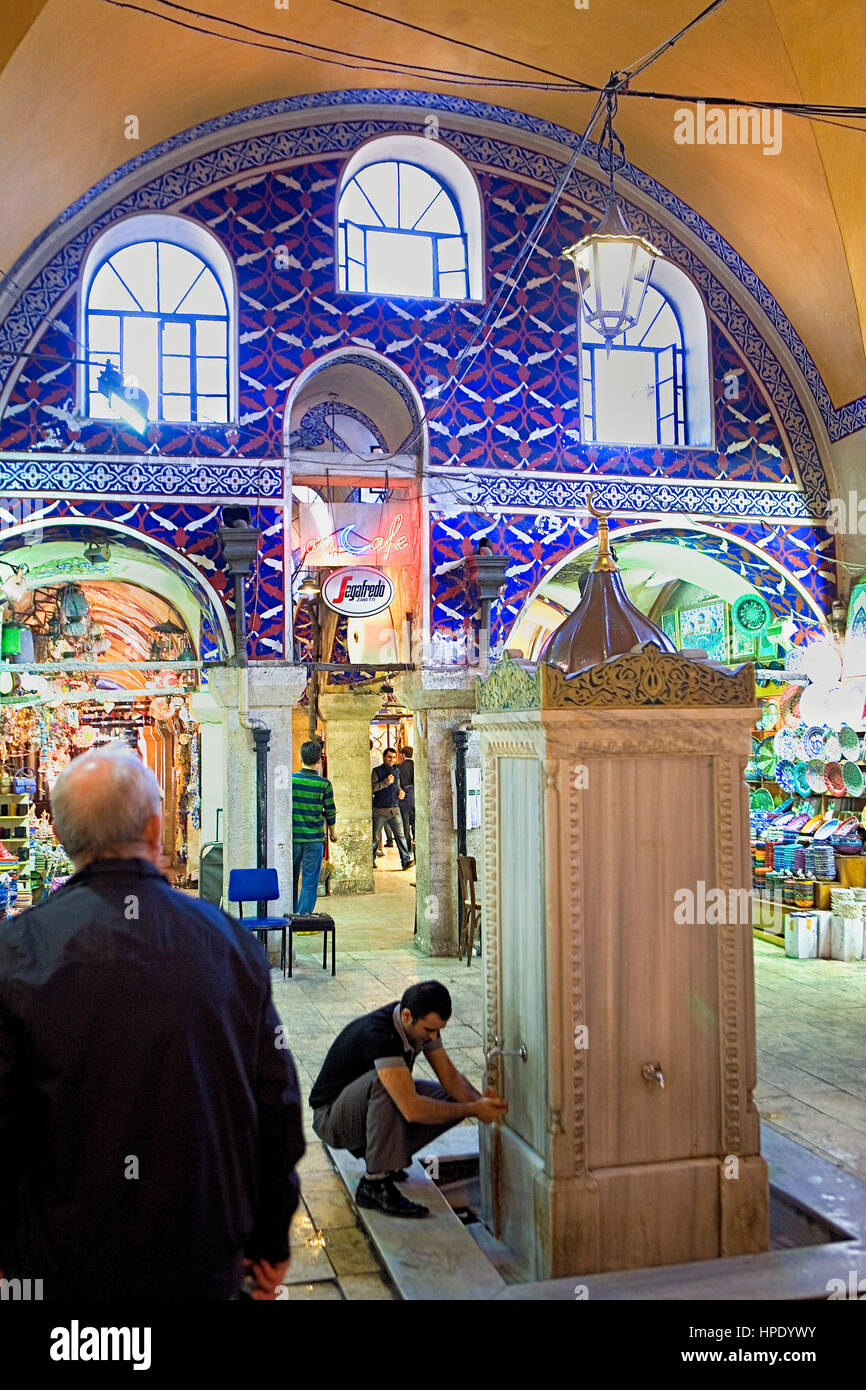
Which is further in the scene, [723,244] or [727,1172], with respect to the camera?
[723,244]

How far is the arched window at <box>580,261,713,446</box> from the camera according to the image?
11914 mm

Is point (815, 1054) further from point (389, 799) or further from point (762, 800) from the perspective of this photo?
point (389, 799)

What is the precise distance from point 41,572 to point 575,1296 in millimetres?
12169

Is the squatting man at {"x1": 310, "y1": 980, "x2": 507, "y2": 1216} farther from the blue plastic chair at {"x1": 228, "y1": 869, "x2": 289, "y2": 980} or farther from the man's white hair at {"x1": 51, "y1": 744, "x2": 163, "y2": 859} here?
the blue plastic chair at {"x1": 228, "y1": 869, "x2": 289, "y2": 980}

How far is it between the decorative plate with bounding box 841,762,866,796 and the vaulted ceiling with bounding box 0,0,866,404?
12.2ft

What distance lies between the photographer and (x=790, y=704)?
477 inches

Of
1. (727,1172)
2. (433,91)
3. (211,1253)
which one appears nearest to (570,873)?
(727,1172)

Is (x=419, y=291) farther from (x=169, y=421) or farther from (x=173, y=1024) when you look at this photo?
(x=173, y=1024)

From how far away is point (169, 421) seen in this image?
10.6 metres

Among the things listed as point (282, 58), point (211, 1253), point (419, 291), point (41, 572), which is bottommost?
point (211, 1253)

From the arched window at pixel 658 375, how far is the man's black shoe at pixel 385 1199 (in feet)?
28.1

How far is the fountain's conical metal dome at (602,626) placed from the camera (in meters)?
5.58

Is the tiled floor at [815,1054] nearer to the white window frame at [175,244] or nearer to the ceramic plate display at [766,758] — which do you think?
the ceramic plate display at [766,758]

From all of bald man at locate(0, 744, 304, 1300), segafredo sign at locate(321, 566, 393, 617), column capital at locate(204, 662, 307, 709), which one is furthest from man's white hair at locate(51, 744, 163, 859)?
column capital at locate(204, 662, 307, 709)
